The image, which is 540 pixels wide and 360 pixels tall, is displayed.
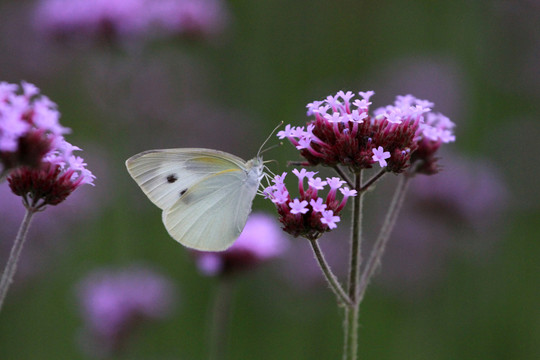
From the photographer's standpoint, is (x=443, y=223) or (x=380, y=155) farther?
(x=443, y=223)

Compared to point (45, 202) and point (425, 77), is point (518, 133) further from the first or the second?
point (45, 202)

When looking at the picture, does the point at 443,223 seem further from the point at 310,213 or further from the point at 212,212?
the point at 310,213

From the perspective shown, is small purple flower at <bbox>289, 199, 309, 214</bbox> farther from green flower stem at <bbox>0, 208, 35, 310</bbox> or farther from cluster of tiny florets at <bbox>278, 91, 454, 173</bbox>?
green flower stem at <bbox>0, 208, 35, 310</bbox>

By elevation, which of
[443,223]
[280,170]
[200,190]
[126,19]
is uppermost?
[126,19]

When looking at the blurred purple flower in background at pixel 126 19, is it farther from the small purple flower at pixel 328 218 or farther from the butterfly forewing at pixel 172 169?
the small purple flower at pixel 328 218

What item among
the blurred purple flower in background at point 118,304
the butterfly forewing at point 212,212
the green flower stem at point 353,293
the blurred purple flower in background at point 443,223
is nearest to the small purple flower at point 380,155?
the green flower stem at point 353,293

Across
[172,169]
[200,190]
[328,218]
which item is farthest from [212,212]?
[328,218]
